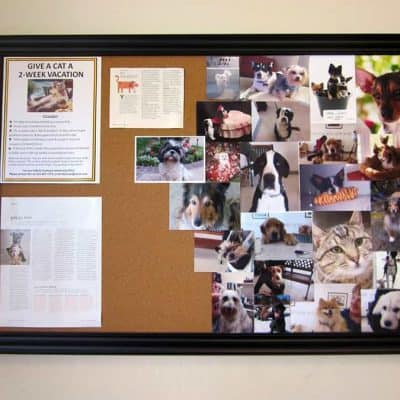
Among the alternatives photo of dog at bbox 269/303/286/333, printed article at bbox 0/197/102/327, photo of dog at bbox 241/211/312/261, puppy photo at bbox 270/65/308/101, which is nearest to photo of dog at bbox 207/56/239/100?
puppy photo at bbox 270/65/308/101

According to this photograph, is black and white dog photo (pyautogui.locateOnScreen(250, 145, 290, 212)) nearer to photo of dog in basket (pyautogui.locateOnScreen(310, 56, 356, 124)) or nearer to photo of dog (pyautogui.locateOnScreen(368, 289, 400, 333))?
photo of dog in basket (pyautogui.locateOnScreen(310, 56, 356, 124))

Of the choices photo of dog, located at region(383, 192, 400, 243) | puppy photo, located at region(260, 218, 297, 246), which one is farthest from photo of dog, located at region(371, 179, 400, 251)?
puppy photo, located at region(260, 218, 297, 246)

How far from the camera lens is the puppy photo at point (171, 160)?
3.15ft

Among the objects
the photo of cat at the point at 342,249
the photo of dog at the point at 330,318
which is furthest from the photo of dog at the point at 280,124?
the photo of dog at the point at 330,318

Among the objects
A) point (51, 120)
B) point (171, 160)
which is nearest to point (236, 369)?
Result: point (171, 160)

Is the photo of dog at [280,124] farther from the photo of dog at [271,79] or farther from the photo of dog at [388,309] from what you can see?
the photo of dog at [388,309]

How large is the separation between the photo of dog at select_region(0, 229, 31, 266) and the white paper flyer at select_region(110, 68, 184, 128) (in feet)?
1.25

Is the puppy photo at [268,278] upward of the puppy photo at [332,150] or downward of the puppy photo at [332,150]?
downward

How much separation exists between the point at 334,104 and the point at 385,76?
16 cm

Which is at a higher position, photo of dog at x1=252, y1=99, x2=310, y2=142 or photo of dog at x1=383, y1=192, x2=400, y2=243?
photo of dog at x1=252, y1=99, x2=310, y2=142

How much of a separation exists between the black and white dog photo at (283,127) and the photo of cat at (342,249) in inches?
8.8

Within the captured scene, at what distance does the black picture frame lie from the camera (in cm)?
94

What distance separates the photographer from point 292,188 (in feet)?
3.15
